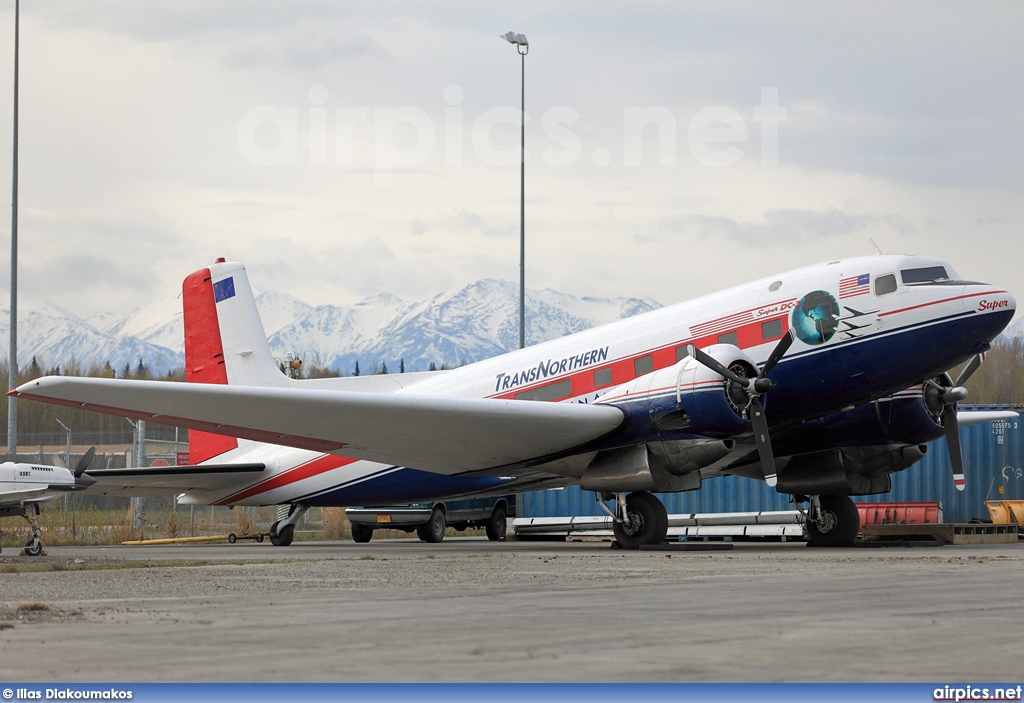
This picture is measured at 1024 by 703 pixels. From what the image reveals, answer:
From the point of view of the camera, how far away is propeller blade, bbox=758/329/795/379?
18688 millimetres

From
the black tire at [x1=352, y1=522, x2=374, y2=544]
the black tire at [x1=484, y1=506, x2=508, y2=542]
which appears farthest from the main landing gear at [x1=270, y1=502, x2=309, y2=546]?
the black tire at [x1=484, y1=506, x2=508, y2=542]

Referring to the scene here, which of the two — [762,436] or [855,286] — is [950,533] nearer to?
[762,436]

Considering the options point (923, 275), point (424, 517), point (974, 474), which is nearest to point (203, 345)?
point (424, 517)

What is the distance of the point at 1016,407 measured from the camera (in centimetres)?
3012

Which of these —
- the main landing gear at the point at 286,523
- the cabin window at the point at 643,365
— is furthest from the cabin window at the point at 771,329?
the main landing gear at the point at 286,523

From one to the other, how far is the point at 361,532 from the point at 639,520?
1115 cm

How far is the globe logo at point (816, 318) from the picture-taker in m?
19.0

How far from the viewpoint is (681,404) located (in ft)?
61.1

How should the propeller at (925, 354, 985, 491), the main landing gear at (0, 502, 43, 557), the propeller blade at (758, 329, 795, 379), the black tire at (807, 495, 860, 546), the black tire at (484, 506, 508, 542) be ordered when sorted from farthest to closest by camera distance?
the black tire at (484, 506, 508, 542) < the black tire at (807, 495, 860, 546) < the propeller at (925, 354, 985, 491) < the main landing gear at (0, 502, 43, 557) < the propeller blade at (758, 329, 795, 379)

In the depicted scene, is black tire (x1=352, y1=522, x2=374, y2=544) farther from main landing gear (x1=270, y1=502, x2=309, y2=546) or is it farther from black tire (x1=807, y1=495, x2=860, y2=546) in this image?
black tire (x1=807, y1=495, x2=860, y2=546)

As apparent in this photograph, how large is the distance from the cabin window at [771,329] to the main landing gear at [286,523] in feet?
37.2

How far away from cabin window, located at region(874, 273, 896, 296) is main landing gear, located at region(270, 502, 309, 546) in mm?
13305

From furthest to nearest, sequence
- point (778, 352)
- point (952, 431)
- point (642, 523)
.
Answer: point (952, 431) → point (642, 523) → point (778, 352)

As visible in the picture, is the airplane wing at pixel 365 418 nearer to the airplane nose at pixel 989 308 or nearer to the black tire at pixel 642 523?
the black tire at pixel 642 523
